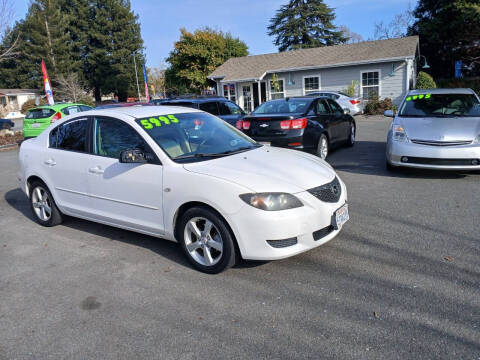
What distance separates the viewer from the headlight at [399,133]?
24.4 ft

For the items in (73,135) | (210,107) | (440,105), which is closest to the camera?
(73,135)

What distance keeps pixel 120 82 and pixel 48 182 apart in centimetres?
5897

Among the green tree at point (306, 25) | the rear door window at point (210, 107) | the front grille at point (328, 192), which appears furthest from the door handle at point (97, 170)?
the green tree at point (306, 25)

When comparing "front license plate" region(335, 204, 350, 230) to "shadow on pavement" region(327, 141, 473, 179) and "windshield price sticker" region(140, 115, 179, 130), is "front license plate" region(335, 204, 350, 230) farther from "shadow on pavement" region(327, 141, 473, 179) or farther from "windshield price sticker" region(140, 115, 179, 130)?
"shadow on pavement" region(327, 141, 473, 179)

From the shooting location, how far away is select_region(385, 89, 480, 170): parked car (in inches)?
270

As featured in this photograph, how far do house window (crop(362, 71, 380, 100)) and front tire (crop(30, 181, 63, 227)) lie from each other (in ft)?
69.2

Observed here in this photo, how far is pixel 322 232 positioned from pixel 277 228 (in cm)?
57

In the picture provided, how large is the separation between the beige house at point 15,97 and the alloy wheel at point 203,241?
57423mm

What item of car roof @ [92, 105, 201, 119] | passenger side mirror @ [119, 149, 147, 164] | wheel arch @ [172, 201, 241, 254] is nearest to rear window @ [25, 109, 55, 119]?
car roof @ [92, 105, 201, 119]

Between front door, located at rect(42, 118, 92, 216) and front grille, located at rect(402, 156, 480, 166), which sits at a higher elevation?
front door, located at rect(42, 118, 92, 216)

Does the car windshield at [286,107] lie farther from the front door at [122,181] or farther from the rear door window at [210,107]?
the front door at [122,181]

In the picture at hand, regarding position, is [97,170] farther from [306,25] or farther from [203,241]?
[306,25]

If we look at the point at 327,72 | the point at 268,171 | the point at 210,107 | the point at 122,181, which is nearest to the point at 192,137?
the point at 122,181

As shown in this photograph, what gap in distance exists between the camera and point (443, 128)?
23.6 feet
